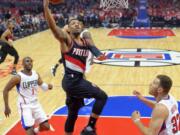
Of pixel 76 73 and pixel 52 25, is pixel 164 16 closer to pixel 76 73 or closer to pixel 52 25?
pixel 76 73

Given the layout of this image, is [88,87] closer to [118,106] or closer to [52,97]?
[118,106]

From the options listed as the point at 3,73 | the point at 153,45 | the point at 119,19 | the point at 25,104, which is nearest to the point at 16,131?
the point at 25,104

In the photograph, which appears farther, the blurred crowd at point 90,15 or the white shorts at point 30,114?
the blurred crowd at point 90,15

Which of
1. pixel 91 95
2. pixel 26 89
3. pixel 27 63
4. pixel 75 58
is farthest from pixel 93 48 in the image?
pixel 26 89

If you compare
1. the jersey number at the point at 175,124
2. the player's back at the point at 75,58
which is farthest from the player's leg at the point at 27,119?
the jersey number at the point at 175,124

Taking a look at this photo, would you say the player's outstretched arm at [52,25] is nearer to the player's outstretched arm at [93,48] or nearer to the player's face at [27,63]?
the player's outstretched arm at [93,48]

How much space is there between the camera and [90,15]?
27.1 meters

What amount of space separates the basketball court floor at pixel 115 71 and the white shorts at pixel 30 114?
0.84 meters

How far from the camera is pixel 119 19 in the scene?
26.6 metres

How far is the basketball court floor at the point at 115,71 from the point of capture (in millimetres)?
7473

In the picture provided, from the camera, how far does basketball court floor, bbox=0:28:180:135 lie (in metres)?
7.47

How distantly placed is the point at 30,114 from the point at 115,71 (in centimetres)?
690

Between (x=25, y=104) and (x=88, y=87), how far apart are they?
3.47 ft

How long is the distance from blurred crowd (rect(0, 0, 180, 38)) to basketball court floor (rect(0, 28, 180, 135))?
4.05 feet
